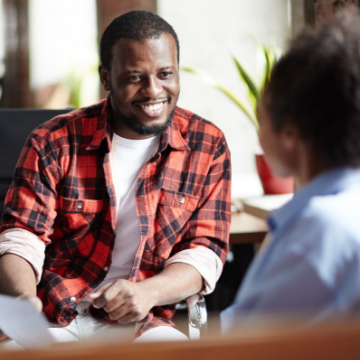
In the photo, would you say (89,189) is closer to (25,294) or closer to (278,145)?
(25,294)

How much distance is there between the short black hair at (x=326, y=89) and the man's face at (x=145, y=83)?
0.86 meters

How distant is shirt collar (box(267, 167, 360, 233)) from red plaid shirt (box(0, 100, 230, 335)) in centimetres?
84

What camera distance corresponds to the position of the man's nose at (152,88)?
1530mm

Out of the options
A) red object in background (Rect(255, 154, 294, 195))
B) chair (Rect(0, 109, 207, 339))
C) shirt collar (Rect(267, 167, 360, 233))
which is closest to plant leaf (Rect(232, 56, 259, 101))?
red object in background (Rect(255, 154, 294, 195))

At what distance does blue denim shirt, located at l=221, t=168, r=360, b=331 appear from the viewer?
1.91ft

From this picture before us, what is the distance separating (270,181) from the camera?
246 centimetres

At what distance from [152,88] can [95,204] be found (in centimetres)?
35

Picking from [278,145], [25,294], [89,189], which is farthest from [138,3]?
[278,145]

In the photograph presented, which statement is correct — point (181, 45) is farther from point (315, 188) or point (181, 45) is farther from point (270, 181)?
point (315, 188)

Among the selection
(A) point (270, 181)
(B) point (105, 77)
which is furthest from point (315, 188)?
(A) point (270, 181)

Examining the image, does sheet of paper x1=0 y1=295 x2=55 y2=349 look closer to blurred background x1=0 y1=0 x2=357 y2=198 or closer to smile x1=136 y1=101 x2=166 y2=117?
smile x1=136 y1=101 x2=166 y2=117

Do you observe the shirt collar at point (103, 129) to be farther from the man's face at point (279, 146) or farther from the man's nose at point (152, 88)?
the man's face at point (279, 146)

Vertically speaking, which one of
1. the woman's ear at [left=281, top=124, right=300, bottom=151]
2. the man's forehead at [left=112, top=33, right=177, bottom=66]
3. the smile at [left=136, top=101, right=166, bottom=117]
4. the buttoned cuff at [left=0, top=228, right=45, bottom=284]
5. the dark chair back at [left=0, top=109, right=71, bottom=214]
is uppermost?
the man's forehead at [left=112, top=33, right=177, bottom=66]

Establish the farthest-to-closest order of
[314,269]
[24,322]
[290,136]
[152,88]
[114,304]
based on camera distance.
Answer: [152,88] → [114,304] → [24,322] → [290,136] → [314,269]
